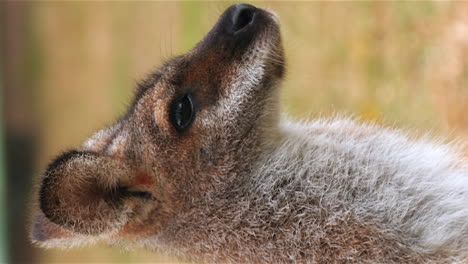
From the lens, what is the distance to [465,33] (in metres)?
3.41

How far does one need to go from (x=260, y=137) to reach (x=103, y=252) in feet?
16.5

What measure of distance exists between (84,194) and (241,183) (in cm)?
45

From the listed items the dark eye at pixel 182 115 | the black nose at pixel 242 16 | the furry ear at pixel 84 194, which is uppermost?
the black nose at pixel 242 16

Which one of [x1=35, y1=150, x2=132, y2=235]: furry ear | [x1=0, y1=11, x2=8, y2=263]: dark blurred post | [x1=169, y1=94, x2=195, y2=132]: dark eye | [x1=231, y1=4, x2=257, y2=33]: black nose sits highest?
[x1=231, y1=4, x2=257, y2=33]: black nose

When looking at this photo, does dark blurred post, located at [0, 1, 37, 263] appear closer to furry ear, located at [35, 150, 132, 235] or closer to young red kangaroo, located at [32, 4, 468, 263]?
young red kangaroo, located at [32, 4, 468, 263]

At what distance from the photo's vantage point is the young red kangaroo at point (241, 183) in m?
1.88

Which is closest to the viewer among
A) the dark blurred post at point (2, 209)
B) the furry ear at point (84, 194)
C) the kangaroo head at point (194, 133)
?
the furry ear at point (84, 194)

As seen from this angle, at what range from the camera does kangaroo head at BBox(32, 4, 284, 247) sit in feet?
6.64

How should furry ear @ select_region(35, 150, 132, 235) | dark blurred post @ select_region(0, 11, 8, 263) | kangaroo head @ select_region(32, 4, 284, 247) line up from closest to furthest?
furry ear @ select_region(35, 150, 132, 235) → kangaroo head @ select_region(32, 4, 284, 247) → dark blurred post @ select_region(0, 11, 8, 263)

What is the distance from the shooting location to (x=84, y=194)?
→ 190cm

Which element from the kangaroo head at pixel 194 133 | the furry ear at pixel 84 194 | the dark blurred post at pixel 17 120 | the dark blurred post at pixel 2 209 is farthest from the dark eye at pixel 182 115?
the dark blurred post at pixel 2 209

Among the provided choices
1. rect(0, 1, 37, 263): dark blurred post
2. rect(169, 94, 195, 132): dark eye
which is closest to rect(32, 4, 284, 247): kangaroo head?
rect(169, 94, 195, 132): dark eye

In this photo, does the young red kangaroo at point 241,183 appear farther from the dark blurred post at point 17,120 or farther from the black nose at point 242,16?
the dark blurred post at point 17,120

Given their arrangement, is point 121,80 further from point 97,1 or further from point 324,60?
point 324,60
